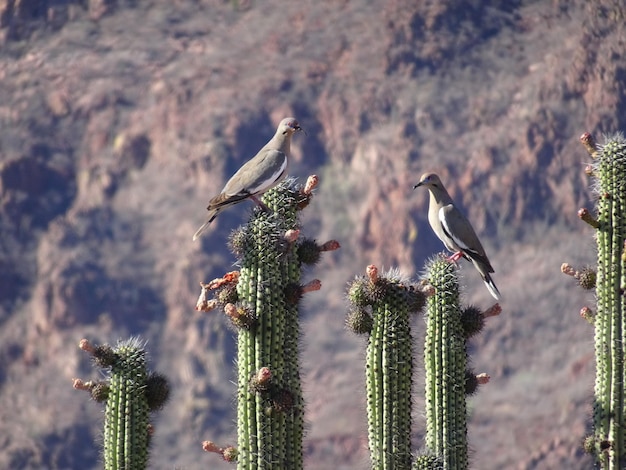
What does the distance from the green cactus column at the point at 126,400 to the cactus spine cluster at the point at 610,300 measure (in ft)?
13.4

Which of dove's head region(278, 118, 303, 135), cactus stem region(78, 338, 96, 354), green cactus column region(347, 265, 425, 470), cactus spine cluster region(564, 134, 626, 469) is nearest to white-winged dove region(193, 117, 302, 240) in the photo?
dove's head region(278, 118, 303, 135)

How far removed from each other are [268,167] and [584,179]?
56.5 m

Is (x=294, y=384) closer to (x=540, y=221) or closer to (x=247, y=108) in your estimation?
(x=540, y=221)

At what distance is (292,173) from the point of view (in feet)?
222

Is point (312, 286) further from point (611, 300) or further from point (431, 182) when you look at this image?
point (431, 182)

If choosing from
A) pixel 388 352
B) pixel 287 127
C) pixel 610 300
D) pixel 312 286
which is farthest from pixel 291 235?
pixel 610 300

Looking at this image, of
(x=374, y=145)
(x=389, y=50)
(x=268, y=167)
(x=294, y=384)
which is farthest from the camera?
(x=389, y=50)

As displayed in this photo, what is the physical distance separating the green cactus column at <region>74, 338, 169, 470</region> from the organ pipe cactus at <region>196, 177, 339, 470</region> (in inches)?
30.7

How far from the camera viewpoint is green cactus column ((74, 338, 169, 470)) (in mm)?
12750

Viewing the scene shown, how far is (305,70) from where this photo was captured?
78.6 metres

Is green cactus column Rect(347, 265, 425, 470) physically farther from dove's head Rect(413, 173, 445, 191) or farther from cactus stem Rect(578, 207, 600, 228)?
dove's head Rect(413, 173, 445, 191)

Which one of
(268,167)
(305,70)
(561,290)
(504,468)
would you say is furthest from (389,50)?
(268,167)

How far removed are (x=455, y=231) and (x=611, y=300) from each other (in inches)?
113

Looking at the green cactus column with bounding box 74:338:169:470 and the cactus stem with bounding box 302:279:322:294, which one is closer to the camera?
the cactus stem with bounding box 302:279:322:294
